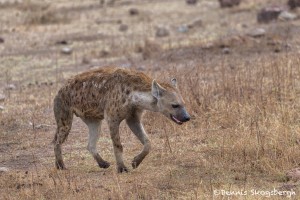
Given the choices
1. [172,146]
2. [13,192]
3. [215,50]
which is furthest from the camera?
[215,50]

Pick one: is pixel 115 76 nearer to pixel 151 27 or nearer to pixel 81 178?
pixel 81 178

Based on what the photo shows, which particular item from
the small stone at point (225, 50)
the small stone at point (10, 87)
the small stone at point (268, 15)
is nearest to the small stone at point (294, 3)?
the small stone at point (268, 15)

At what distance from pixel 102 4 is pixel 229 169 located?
20.7m

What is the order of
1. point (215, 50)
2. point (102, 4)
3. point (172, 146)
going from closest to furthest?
point (172, 146) → point (215, 50) → point (102, 4)

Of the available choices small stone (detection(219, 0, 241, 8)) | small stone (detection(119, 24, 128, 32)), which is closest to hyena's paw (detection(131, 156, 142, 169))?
small stone (detection(119, 24, 128, 32))

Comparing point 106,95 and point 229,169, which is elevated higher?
point 106,95

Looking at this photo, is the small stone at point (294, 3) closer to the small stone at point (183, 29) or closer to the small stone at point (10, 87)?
the small stone at point (183, 29)

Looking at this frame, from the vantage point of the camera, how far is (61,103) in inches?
320

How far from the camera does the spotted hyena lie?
24.5 ft

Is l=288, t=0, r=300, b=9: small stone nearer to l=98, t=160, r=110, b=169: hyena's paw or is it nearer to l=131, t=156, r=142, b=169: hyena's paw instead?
l=98, t=160, r=110, b=169: hyena's paw

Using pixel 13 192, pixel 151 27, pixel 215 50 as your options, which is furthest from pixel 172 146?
pixel 151 27

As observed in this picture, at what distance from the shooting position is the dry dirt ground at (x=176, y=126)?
23.7 ft

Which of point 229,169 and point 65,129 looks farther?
point 65,129

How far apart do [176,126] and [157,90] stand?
7.35 feet
